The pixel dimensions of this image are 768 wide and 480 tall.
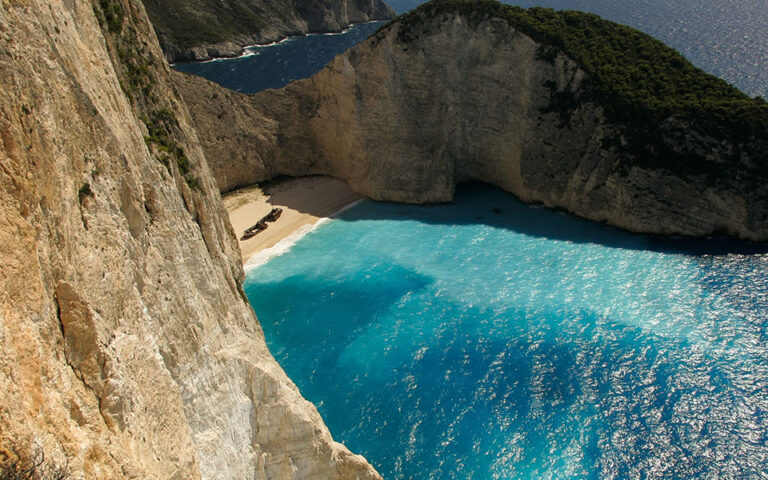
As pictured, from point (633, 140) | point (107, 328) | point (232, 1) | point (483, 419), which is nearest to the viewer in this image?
point (107, 328)

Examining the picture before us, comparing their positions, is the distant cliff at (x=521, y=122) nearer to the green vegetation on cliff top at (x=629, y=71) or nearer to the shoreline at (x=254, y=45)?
the green vegetation on cliff top at (x=629, y=71)

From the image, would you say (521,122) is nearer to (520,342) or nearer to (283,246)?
(520,342)

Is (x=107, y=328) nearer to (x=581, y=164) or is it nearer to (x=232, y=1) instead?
(x=581, y=164)

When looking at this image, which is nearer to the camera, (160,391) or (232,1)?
(160,391)

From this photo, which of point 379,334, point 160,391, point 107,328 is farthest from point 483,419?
point 107,328

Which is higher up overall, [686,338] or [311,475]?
[311,475]

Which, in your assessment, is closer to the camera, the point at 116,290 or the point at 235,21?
the point at 116,290

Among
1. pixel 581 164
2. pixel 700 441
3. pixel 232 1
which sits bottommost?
pixel 700 441

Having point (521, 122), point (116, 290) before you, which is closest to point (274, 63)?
point (521, 122)
